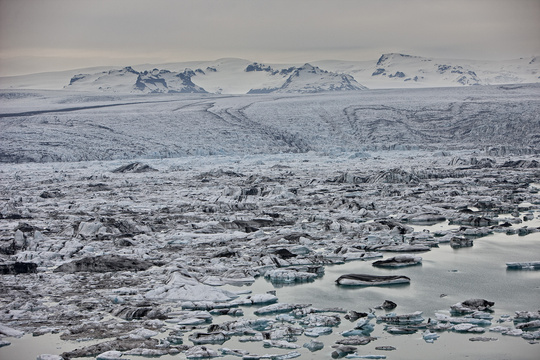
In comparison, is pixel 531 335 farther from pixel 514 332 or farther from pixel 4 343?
pixel 4 343

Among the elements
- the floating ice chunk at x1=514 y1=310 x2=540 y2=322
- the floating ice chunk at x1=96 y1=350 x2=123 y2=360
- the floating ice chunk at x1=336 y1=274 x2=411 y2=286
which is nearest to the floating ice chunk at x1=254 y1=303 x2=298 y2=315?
the floating ice chunk at x1=336 y1=274 x2=411 y2=286

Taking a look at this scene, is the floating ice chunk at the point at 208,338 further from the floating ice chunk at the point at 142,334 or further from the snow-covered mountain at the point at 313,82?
the snow-covered mountain at the point at 313,82

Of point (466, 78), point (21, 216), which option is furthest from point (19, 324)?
point (466, 78)

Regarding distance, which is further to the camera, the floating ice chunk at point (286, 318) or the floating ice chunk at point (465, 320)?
the floating ice chunk at point (286, 318)

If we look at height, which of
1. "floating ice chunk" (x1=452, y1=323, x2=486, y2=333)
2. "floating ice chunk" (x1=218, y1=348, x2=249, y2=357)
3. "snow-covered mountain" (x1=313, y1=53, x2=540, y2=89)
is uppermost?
"snow-covered mountain" (x1=313, y1=53, x2=540, y2=89)

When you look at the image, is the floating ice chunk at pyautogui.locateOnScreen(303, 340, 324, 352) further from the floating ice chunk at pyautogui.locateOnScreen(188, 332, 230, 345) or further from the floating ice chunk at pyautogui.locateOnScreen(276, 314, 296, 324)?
the floating ice chunk at pyautogui.locateOnScreen(188, 332, 230, 345)

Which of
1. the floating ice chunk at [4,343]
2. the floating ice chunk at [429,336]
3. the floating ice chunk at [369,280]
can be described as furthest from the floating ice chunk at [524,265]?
the floating ice chunk at [4,343]

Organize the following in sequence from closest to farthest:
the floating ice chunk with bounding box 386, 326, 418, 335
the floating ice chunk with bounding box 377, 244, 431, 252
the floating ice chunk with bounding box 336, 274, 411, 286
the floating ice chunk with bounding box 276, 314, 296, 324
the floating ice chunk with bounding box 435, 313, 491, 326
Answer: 1. the floating ice chunk with bounding box 386, 326, 418, 335
2. the floating ice chunk with bounding box 435, 313, 491, 326
3. the floating ice chunk with bounding box 276, 314, 296, 324
4. the floating ice chunk with bounding box 336, 274, 411, 286
5. the floating ice chunk with bounding box 377, 244, 431, 252
